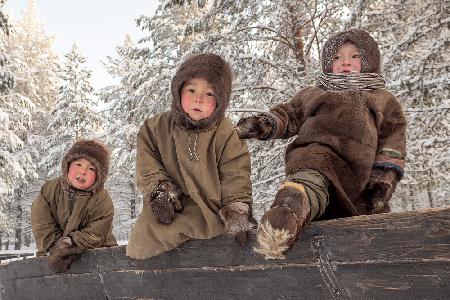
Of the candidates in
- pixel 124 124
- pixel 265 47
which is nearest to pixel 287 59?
pixel 265 47

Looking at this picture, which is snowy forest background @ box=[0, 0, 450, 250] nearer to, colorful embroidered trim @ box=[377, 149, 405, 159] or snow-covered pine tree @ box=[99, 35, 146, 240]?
snow-covered pine tree @ box=[99, 35, 146, 240]

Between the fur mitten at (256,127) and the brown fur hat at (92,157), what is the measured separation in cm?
170

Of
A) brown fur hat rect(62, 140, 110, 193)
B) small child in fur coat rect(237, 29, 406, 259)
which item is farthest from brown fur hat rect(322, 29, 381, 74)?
brown fur hat rect(62, 140, 110, 193)

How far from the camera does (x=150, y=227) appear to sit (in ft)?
8.11

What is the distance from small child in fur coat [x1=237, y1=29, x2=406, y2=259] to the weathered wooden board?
155mm

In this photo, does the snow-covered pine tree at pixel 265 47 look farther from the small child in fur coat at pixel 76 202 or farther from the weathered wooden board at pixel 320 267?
the weathered wooden board at pixel 320 267

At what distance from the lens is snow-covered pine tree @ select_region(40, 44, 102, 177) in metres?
22.9

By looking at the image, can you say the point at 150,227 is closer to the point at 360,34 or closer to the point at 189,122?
the point at 189,122

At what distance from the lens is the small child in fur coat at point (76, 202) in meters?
3.71

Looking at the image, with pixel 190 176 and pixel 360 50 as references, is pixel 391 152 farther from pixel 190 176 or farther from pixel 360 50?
pixel 190 176

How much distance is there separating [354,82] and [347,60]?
20cm

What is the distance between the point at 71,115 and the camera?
23.0 meters

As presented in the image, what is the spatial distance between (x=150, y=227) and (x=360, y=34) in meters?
1.80

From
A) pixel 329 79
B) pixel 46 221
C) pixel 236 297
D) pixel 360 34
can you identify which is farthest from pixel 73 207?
pixel 360 34
